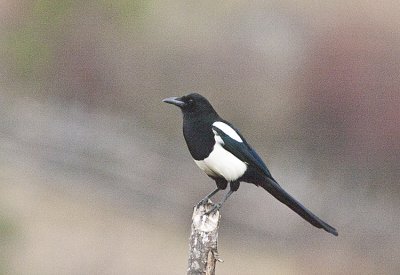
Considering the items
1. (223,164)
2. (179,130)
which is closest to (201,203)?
(223,164)

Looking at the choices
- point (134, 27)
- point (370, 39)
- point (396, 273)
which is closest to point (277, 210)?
point (396, 273)

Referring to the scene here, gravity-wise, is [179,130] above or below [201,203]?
above

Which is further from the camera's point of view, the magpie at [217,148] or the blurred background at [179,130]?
the blurred background at [179,130]

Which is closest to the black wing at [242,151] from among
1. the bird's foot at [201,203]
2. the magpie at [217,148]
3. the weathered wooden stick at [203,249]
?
the magpie at [217,148]

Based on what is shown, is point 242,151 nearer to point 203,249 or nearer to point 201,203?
point 201,203

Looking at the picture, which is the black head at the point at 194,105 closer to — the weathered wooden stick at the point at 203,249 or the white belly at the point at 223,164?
the white belly at the point at 223,164

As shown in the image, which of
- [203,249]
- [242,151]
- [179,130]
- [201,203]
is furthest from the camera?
[179,130]
